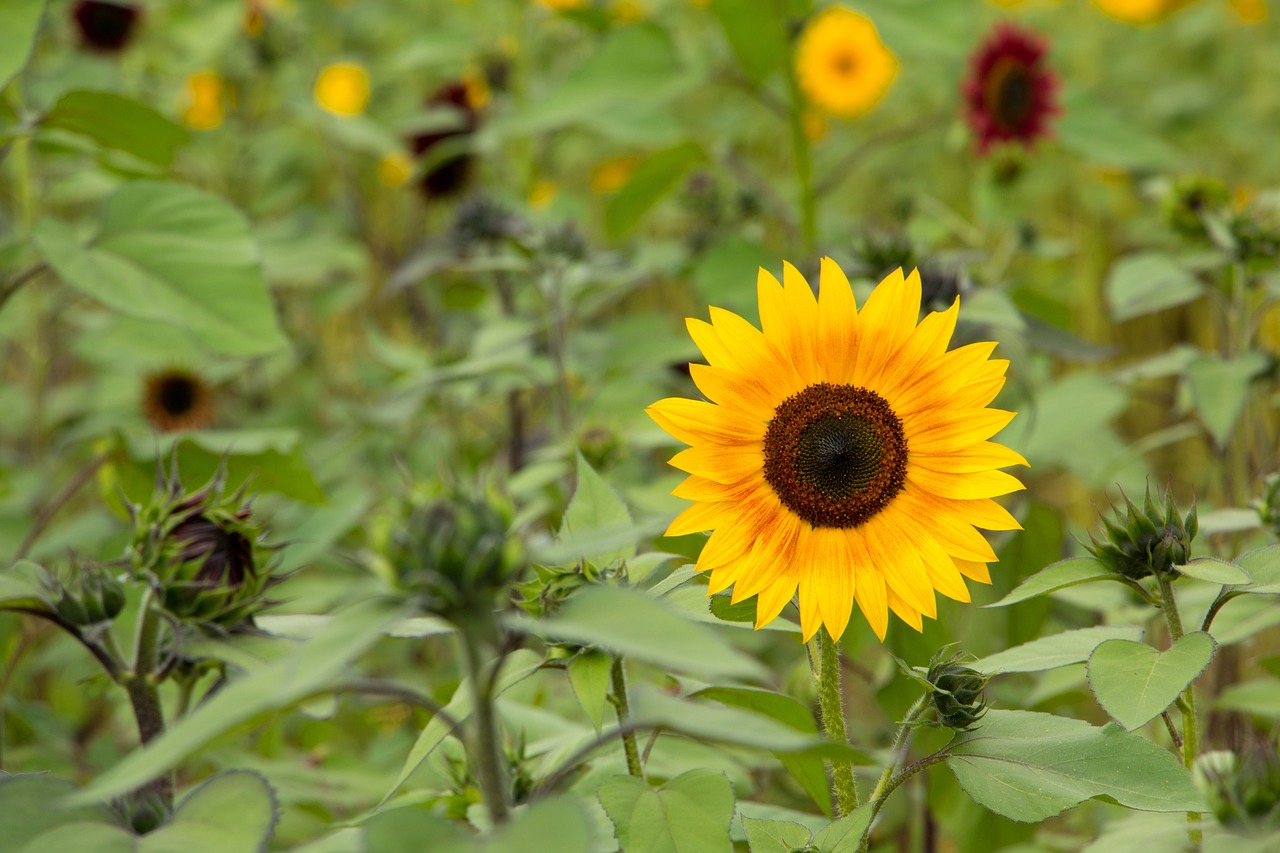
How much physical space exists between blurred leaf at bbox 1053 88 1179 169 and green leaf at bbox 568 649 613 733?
1.00m

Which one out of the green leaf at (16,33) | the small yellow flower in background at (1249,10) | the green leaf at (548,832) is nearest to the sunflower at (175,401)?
the green leaf at (16,33)

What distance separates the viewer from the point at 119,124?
0.88 meters

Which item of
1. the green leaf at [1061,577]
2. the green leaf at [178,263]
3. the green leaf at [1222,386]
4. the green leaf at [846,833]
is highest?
the green leaf at [178,263]

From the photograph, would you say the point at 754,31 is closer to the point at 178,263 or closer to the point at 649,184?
the point at 649,184

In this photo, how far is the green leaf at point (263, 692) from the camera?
35 centimetres

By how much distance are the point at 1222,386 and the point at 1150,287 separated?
0.39 ft

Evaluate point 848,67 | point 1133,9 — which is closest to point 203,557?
point 848,67

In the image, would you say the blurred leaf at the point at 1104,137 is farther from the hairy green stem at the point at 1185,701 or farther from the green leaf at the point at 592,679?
the green leaf at the point at 592,679

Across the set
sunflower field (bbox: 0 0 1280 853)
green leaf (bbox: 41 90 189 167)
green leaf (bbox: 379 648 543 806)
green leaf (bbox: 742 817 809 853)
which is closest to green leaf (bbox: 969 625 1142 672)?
sunflower field (bbox: 0 0 1280 853)

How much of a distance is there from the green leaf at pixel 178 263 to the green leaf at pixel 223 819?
44 centimetres

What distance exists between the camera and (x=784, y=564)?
1.94 ft

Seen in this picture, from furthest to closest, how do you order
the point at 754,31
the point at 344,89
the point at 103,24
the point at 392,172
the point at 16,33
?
the point at 344,89
the point at 392,172
the point at 103,24
the point at 754,31
the point at 16,33

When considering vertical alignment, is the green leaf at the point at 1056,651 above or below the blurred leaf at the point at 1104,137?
below

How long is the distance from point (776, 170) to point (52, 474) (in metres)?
1.51
